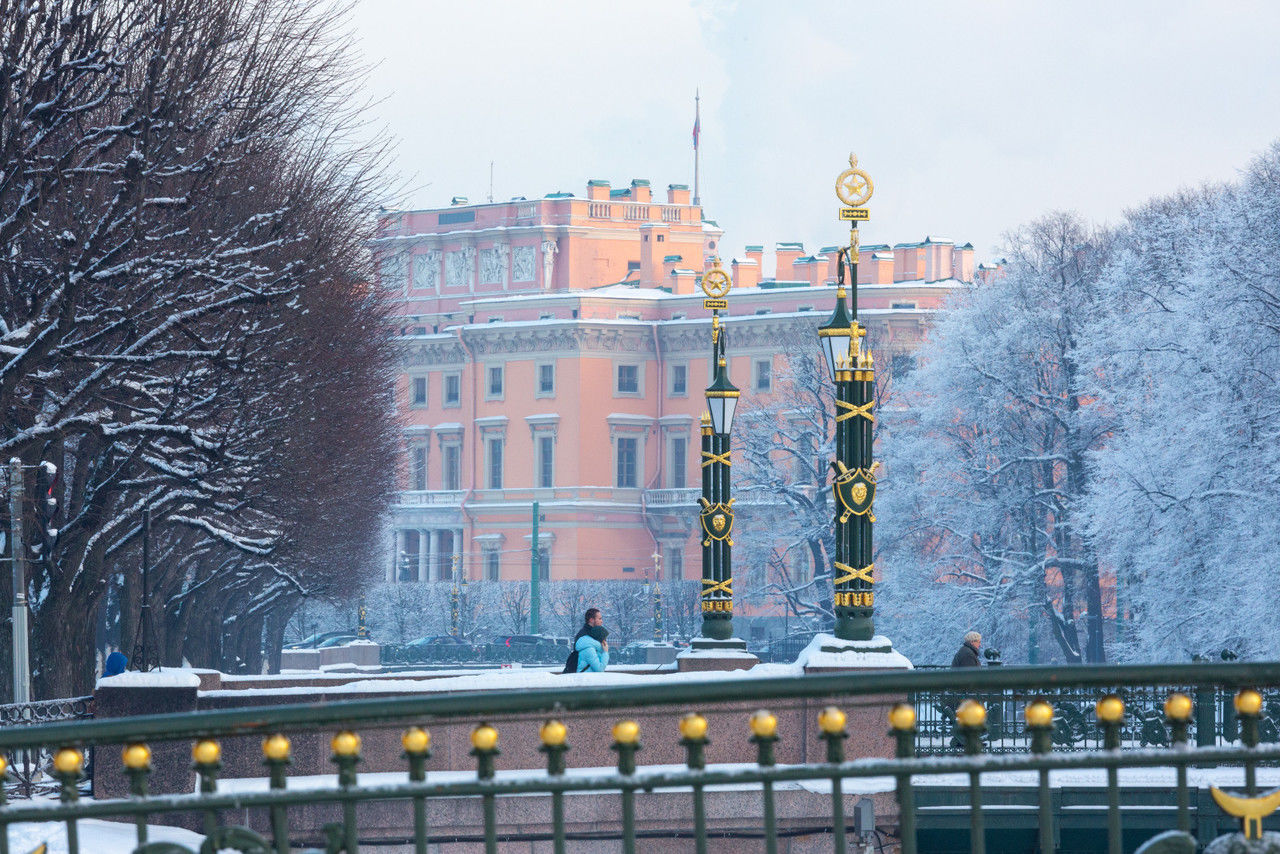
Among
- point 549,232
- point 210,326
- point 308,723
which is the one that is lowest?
point 308,723

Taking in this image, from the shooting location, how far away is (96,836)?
1376 cm

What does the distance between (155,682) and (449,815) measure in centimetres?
363

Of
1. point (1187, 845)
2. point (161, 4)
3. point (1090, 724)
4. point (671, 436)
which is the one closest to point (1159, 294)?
point (1090, 724)

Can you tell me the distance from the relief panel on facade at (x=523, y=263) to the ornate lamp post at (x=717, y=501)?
109 meters

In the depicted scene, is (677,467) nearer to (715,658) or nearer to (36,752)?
(715,658)

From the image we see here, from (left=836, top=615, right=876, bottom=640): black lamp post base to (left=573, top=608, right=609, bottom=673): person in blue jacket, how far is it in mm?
2316

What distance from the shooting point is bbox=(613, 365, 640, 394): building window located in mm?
133375

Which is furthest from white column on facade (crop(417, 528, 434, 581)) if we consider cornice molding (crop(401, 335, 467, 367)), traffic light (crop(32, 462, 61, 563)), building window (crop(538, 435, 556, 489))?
traffic light (crop(32, 462, 61, 563))

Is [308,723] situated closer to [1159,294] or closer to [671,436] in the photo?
[1159,294]

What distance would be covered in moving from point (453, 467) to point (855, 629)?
117347 mm

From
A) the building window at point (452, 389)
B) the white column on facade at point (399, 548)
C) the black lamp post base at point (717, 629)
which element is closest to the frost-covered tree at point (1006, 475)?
the black lamp post base at point (717, 629)

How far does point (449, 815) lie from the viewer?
55.7 feet

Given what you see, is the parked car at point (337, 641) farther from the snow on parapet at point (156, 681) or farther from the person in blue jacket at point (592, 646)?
the snow on parapet at point (156, 681)

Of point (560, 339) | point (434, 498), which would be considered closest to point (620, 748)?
point (560, 339)
